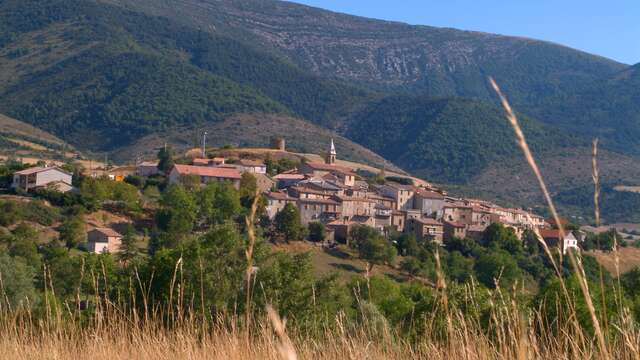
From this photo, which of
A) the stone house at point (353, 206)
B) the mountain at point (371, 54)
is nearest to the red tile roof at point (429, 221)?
the stone house at point (353, 206)

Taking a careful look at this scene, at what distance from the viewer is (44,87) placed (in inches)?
4491

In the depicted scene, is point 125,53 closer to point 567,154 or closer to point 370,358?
point 567,154

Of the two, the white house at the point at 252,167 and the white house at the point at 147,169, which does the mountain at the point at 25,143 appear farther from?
the white house at the point at 252,167

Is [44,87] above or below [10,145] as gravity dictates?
above

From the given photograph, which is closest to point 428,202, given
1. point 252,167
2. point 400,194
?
point 400,194

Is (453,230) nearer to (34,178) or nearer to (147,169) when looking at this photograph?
(147,169)

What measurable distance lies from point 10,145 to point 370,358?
72318 mm

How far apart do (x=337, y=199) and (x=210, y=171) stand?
7256mm

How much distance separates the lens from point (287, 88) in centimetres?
14750

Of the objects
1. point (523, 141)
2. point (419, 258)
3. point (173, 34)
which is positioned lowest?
point (419, 258)

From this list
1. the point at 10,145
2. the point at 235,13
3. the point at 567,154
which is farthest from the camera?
the point at 235,13

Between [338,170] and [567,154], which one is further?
[567,154]

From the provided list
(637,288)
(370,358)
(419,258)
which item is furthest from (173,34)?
(370,358)

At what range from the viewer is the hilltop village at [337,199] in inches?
1775
